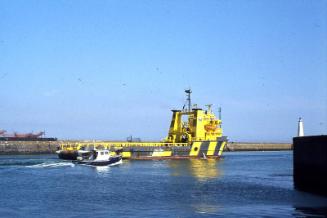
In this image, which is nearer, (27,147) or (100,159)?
(100,159)

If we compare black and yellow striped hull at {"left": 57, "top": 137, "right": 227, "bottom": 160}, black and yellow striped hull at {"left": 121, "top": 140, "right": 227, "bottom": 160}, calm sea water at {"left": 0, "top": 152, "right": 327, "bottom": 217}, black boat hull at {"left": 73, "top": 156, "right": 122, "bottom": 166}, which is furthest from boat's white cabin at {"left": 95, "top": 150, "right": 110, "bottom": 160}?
calm sea water at {"left": 0, "top": 152, "right": 327, "bottom": 217}

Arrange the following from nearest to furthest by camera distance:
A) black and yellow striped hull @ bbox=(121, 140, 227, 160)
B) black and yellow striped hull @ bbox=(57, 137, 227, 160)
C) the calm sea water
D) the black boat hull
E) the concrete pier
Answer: the calm sea water
the concrete pier
the black boat hull
black and yellow striped hull @ bbox=(57, 137, 227, 160)
black and yellow striped hull @ bbox=(121, 140, 227, 160)

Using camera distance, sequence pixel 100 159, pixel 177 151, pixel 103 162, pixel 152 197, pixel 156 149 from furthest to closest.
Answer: pixel 177 151 < pixel 156 149 < pixel 100 159 < pixel 103 162 < pixel 152 197

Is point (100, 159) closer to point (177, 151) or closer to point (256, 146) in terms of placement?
point (177, 151)

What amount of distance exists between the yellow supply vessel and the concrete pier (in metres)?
38.3

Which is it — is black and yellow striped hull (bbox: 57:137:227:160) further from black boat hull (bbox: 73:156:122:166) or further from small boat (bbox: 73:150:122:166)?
black boat hull (bbox: 73:156:122:166)

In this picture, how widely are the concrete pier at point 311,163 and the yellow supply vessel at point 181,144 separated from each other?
126 ft

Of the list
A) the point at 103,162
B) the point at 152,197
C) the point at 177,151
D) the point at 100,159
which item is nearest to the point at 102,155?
the point at 100,159

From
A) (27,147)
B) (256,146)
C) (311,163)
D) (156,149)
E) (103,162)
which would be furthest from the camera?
(256,146)

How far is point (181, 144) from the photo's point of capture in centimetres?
7144

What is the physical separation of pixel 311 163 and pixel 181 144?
44454 mm

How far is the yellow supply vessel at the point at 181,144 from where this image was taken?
220 ft

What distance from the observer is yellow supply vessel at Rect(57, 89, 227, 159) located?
67.1 m

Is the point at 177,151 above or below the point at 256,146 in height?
below
